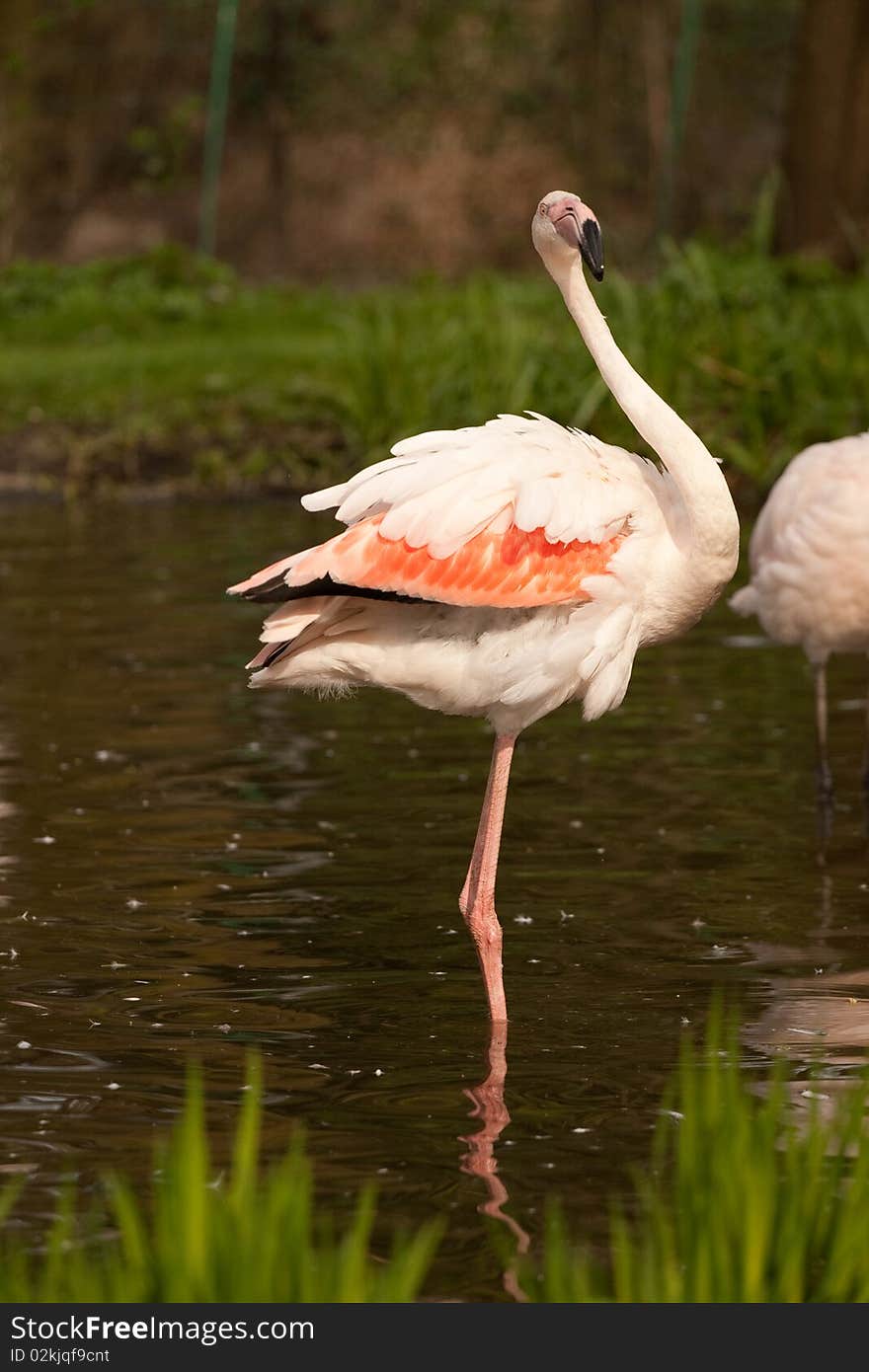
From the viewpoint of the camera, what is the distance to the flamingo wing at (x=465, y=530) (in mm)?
5473

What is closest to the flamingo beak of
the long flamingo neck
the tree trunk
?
the long flamingo neck

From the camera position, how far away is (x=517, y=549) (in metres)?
5.53

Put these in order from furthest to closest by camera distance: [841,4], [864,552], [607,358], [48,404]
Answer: [841,4] < [48,404] < [864,552] < [607,358]

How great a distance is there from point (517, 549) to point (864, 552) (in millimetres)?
2276

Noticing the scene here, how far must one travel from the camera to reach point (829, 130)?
18.7 metres

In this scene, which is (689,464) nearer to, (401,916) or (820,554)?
(401,916)

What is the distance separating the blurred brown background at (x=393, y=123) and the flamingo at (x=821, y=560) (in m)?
19.3

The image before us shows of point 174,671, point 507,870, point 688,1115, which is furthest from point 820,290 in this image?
point 688,1115

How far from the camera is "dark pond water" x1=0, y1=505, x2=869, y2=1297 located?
4.73 metres

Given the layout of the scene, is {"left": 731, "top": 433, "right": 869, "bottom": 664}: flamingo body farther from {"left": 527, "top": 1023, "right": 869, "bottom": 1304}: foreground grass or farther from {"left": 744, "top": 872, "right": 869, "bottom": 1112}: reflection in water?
{"left": 527, "top": 1023, "right": 869, "bottom": 1304}: foreground grass

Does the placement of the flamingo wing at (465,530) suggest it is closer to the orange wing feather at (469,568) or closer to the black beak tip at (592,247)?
the orange wing feather at (469,568)

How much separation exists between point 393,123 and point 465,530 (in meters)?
23.6

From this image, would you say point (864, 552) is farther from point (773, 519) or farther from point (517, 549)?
point (517, 549)

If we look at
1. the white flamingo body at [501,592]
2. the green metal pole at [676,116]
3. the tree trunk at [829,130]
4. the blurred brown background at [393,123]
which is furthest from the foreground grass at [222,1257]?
the blurred brown background at [393,123]
